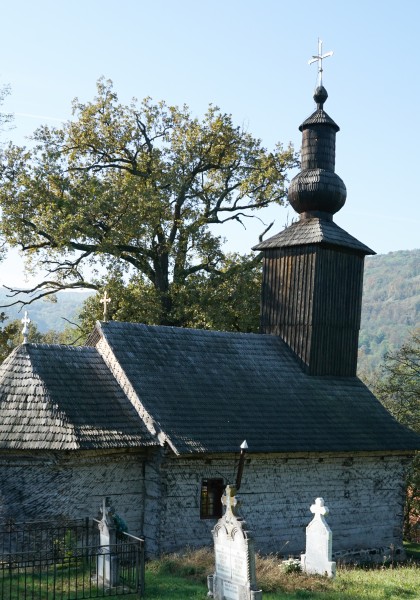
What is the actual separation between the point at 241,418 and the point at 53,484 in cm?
467

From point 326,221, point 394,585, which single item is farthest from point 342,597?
point 326,221

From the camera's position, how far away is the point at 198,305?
28.1 meters

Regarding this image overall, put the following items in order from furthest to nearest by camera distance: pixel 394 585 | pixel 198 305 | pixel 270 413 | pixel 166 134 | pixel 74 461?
pixel 166 134 → pixel 198 305 → pixel 270 413 → pixel 74 461 → pixel 394 585

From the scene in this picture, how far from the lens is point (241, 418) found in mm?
17594

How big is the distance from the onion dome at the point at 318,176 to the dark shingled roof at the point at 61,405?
8.37 m

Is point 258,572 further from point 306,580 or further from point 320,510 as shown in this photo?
point 320,510

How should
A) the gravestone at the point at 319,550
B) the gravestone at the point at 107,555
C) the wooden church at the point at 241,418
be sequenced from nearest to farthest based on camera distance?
the gravestone at the point at 107,555, the gravestone at the point at 319,550, the wooden church at the point at 241,418

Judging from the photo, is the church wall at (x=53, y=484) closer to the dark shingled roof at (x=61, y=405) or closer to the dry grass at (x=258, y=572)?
the dark shingled roof at (x=61, y=405)

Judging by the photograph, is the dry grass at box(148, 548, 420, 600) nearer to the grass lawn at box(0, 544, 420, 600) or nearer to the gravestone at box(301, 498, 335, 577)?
the grass lawn at box(0, 544, 420, 600)

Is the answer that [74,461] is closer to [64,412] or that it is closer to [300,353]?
[64,412]

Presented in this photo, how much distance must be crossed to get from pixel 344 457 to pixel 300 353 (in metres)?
3.54

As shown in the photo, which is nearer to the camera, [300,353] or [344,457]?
[344,457]

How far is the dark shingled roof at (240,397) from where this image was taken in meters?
16.8

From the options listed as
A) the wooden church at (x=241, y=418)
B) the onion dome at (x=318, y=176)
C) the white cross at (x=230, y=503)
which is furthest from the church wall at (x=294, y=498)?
the onion dome at (x=318, y=176)
